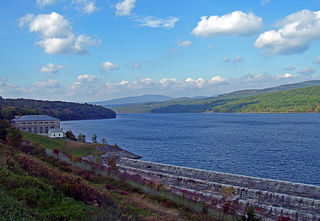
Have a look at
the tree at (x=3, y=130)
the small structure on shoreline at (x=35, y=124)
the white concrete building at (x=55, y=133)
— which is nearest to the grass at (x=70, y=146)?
the tree at (x=3, y=130)

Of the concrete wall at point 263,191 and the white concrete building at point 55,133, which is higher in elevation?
the white concrete building at point 55,133

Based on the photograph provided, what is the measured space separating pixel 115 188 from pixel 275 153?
48396mm

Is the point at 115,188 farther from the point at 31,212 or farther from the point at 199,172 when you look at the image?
the point at 199,172

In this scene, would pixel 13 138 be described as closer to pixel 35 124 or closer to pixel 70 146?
pixel 70 146

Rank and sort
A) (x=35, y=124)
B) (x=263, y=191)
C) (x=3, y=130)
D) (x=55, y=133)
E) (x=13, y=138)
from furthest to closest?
(x=35, y=124) → (x=55, y=133) → (x=3, y=130) → (x=13, y=138) → (x=263, y=191)

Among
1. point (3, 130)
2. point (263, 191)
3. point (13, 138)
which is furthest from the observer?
point (3, 130)

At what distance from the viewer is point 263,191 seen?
2778 cm

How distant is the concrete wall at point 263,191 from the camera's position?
2347cm

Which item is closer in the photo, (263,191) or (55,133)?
(263,191)

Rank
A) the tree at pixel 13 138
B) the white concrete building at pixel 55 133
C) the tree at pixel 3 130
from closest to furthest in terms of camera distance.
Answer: the tree at pixel 13 138, the tree at pixel 3 130, the white concrete building at pixel 55 133

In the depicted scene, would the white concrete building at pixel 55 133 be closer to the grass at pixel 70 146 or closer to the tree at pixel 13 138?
the grass at pixel 70 146

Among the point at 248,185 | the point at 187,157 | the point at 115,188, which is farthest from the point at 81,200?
the point at 187,157

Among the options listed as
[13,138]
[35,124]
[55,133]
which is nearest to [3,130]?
[13,138]

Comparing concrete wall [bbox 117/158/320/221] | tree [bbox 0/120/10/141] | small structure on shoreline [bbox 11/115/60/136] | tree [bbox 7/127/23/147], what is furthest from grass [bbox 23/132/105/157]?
small structure on shoreline [bbox 11/115/60/136]
